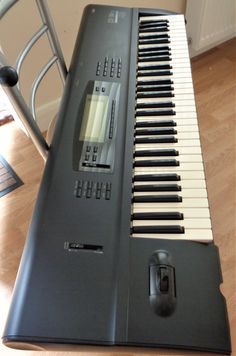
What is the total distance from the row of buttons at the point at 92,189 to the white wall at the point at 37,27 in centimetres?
97

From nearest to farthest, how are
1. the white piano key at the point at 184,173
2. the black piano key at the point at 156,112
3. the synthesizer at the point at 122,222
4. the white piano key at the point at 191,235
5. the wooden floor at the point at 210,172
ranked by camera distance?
the synthesizer at the point at 122,222
the white piano key at the point at 191,235
the white piano key at the point at 184,173
the black piano key at the point at 156,112
the wooden floor at the point at 210,172

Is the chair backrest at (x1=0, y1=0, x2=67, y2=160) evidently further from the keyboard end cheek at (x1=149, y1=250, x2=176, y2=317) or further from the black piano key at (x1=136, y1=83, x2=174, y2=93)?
the keyboard end cheek at (x1=149, y1=250, x2=176, y2=317)

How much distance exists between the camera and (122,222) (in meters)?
0.65

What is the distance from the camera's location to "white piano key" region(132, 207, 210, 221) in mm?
688

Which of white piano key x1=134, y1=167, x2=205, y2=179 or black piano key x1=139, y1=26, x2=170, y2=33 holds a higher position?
black piano key x1=139, y1=26, x2=170, y2=33

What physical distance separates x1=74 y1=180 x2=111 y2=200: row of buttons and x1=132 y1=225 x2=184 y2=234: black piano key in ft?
0.32

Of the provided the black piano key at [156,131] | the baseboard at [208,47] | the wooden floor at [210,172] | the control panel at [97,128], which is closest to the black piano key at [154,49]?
the control panel at [97,128]

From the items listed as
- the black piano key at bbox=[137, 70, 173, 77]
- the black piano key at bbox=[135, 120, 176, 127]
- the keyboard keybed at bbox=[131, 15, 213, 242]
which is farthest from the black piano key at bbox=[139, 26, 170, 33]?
the black piano key at bbox=[135, 120, 176, 127]

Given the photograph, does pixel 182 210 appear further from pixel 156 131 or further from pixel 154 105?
pixel 154 105

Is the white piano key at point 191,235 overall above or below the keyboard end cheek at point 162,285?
above

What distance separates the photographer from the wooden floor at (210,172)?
1.26m

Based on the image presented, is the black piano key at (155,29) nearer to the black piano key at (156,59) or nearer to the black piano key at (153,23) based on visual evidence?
the black piano key at (153,23)

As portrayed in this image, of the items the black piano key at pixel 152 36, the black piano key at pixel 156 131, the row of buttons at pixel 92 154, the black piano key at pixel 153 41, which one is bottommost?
the row of buttons at pixel 92 154

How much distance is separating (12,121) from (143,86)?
113 centimetres
